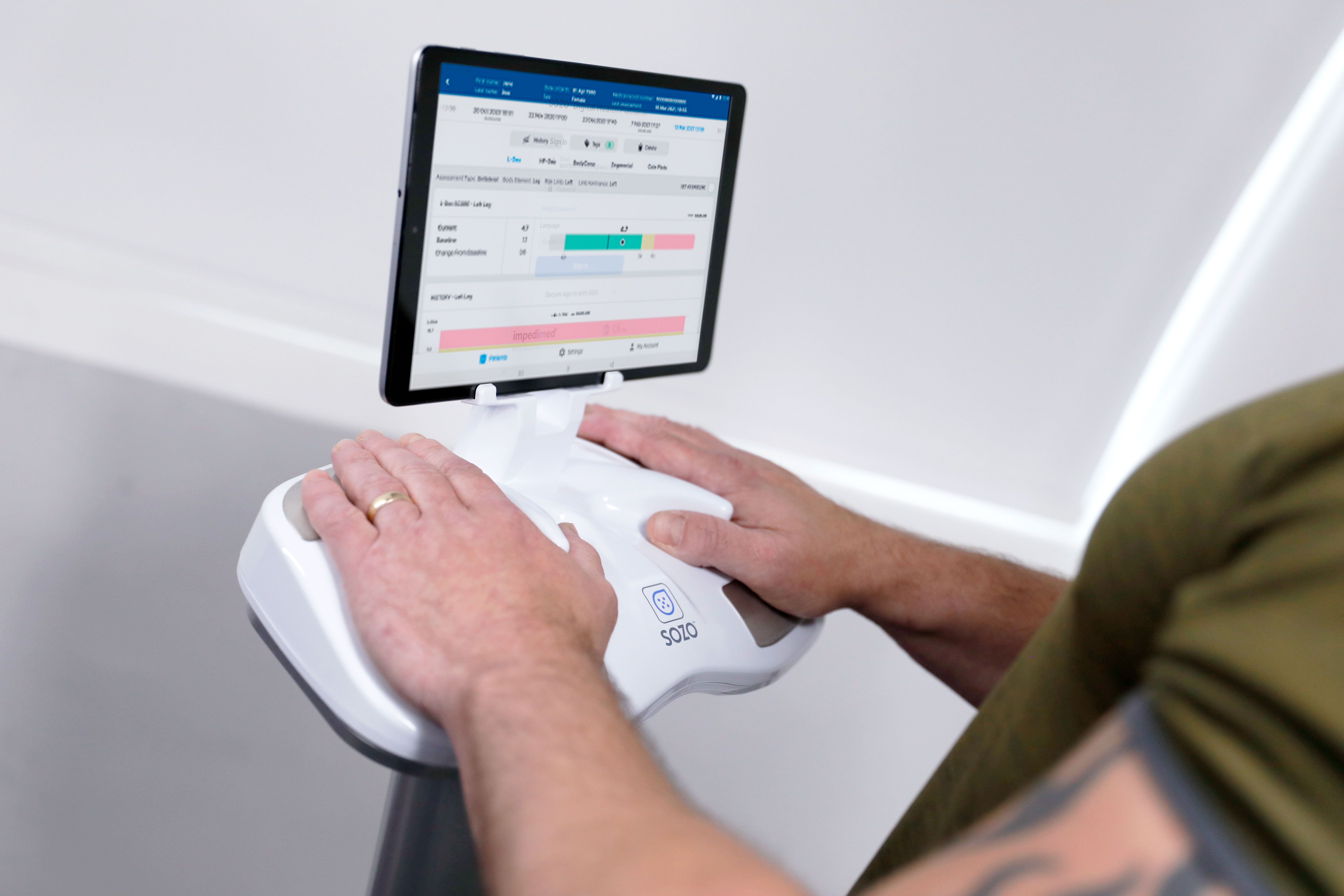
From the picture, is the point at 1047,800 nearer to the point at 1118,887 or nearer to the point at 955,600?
the point at 1118,887

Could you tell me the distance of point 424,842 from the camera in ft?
2.62

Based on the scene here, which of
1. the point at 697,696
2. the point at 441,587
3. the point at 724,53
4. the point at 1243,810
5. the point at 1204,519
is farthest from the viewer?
the point at 697,696

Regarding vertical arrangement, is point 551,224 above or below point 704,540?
above

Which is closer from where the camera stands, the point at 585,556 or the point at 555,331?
the point at 585,556

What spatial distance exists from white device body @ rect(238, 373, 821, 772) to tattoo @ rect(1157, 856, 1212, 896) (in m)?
0.43

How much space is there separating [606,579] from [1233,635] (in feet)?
1.72

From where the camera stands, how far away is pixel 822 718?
1754 millimetres

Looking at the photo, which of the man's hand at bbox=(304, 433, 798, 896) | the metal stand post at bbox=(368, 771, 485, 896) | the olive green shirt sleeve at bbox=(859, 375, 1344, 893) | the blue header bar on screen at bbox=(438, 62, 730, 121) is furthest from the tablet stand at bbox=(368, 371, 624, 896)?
the olive green shirt sleeve at bbox=(859, 375, 1344, 893)

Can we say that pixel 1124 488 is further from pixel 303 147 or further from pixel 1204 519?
pixel 303 147

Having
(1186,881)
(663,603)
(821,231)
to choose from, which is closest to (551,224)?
(663,603)

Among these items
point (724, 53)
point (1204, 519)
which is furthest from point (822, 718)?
point (1204, 519)

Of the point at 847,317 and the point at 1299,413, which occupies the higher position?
the point at 1299,413

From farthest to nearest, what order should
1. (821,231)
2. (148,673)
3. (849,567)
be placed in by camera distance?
1. (821,231)
2. (148,673)
3. (849,567)

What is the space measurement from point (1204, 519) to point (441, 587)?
1.42ft
